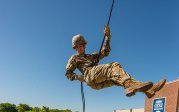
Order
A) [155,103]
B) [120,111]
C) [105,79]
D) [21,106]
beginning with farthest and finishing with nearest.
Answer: [21,106] → [120,111] → [155,103] → [105,79]

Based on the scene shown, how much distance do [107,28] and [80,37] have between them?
2.48ft

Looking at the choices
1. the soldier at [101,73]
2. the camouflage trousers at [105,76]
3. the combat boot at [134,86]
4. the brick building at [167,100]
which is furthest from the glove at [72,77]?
the brick building at [167,100]

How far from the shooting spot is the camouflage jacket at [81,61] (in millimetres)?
8773

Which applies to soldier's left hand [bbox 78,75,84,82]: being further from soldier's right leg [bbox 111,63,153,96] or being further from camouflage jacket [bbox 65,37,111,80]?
soldier's right leg [bbox 111,63,153,96]

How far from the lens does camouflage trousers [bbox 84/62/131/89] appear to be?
776 centimetres

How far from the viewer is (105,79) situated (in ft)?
26.7

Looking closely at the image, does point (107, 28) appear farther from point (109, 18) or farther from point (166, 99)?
point (166, 99)

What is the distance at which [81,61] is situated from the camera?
8781mm

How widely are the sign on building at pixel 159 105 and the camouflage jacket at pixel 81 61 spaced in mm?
39163

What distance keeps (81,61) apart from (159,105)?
40.7 meters

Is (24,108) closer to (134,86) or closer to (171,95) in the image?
(171,95)

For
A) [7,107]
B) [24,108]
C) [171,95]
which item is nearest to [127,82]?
[171,95]

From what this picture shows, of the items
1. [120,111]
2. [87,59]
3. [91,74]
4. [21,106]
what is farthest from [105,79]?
[21,106]

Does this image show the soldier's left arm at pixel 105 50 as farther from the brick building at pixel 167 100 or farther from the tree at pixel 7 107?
the tree at pixel 7 107
